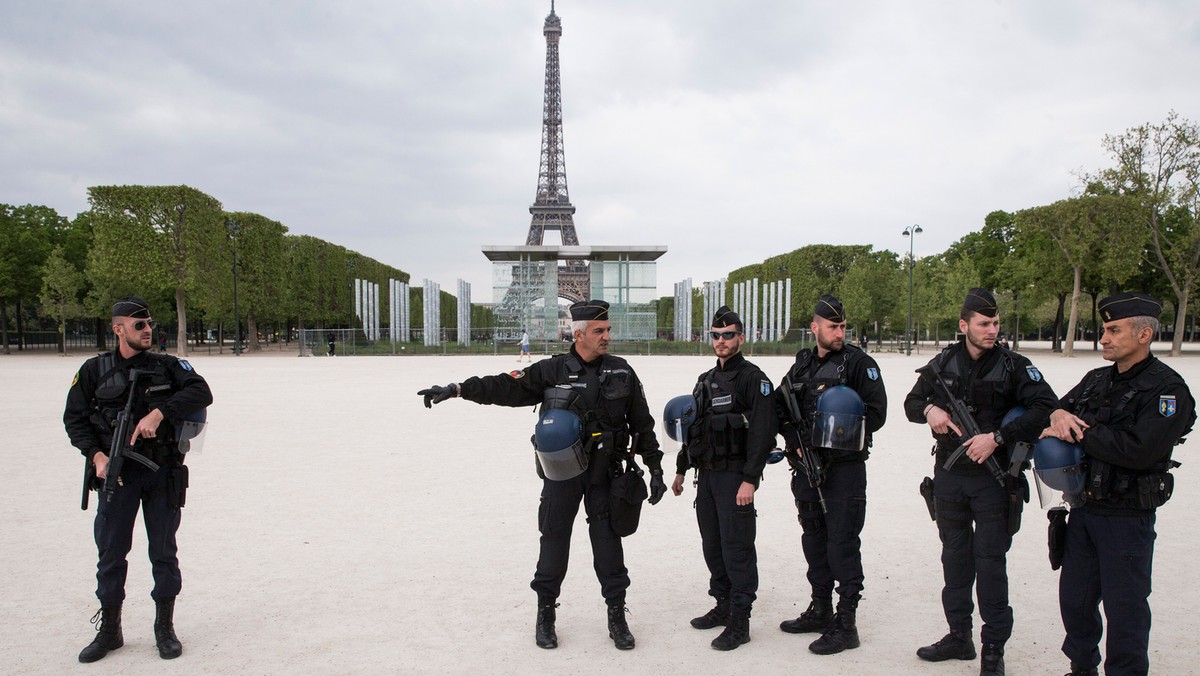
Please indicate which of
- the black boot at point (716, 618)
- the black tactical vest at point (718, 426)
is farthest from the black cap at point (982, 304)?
the black boot at point (716, 618)

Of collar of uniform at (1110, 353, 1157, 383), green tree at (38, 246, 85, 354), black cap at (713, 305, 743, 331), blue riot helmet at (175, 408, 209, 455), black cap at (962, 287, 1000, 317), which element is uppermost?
green tree at (38, 246, 85, 354)

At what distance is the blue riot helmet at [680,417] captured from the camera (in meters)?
4.67

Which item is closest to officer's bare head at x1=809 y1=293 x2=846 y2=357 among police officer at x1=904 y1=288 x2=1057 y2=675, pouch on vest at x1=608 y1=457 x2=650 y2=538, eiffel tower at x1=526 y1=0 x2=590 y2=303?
police officer at x1=904 y1=288 x2=1057 y2=675

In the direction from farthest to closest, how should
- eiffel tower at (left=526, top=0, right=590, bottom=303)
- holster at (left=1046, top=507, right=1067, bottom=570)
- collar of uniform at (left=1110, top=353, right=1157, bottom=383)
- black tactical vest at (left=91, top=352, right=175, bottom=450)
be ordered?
eiffel tower at (left=526, top=0, right=590, bottom=303) → black tactical vest at (left=91, top=352, right=175, bottom=450) → holster at (left=1046, top=507, right=1067, bottom=570) → collar of uniform at (left=1110, top=353, right=1157, bottom=383)

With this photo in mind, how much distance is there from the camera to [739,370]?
4664mm

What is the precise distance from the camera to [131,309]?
4.57 m

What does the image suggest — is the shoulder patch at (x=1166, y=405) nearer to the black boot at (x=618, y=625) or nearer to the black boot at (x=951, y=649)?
the black boot at (x=951, y=649)

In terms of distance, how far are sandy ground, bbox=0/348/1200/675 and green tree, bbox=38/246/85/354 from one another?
36089mm

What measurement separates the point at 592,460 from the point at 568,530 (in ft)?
1.60

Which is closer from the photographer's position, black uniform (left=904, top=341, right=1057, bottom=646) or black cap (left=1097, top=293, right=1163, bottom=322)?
black cap (left=1097, top=293, right=1163, bottom=322)

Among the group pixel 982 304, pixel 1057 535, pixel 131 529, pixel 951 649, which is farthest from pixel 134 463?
pixel 1057 535

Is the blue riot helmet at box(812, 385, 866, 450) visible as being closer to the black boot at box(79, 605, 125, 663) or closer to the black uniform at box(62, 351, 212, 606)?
the black uniform at box(62, 351, 212, 606)

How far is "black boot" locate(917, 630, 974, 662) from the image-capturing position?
418 cm

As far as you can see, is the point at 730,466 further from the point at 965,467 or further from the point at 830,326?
the point at 965,467
